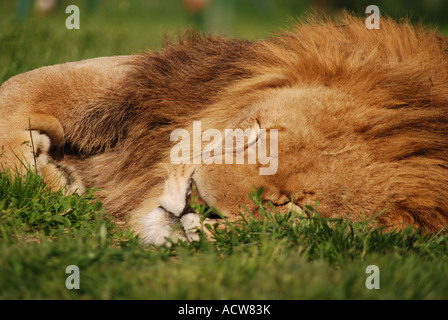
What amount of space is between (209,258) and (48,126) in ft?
5.33

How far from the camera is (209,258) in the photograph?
208 centimetres

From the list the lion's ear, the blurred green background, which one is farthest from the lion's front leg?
the blurred green background

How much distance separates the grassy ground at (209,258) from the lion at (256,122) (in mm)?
113

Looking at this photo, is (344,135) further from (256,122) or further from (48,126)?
(48,126)

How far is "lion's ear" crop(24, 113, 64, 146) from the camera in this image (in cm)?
321

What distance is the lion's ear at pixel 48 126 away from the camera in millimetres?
3207

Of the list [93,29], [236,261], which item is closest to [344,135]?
[236,261]

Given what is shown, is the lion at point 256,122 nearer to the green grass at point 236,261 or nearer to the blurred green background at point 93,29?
the green grass at point 236,261

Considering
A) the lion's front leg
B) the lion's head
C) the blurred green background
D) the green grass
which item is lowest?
the green grass

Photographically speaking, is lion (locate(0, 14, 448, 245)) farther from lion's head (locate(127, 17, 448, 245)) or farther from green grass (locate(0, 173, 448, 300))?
green grass (locate(0, 173, 448, 300))

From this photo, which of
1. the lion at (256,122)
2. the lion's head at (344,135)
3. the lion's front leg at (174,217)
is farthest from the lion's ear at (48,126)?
the lion's front leg at (174,217)

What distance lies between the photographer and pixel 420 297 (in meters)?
1.98

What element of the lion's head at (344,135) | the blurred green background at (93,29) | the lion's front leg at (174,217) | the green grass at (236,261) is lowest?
the green grass at (236,261)

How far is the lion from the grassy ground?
0.11m
